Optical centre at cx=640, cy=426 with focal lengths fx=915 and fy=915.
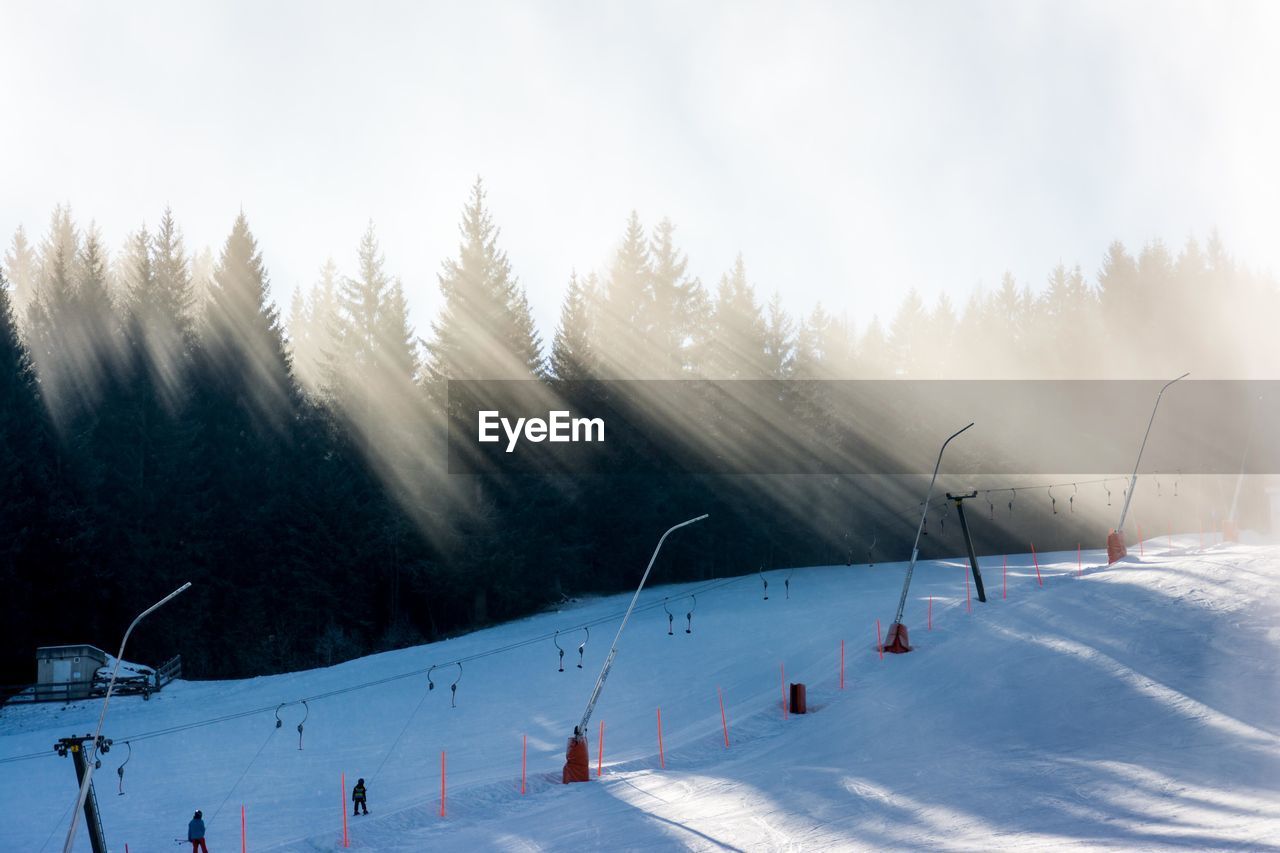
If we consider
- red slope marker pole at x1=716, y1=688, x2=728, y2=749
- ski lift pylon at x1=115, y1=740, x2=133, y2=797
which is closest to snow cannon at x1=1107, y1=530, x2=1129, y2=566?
red slope marker pole at x1=716, y1=688, x2=728, y2=749

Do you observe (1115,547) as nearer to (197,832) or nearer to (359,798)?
(359,798)

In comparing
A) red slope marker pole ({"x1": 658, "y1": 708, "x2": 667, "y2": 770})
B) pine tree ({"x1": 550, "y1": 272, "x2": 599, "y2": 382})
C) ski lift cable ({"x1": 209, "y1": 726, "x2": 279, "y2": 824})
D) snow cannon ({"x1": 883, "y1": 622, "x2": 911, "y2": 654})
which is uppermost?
pine tree ({"x1": 550, "y1": 272, "x2": 599, "y2": 382})

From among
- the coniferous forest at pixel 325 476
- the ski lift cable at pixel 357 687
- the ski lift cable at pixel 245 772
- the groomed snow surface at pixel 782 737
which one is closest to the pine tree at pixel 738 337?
the coniferous forest at pixel 325 476

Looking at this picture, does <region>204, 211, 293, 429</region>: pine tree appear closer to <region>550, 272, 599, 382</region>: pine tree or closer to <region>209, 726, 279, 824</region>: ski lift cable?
<region>550, 272, 599, 382</region>: pine tree

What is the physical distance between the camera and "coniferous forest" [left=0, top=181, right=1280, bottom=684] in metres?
46.2

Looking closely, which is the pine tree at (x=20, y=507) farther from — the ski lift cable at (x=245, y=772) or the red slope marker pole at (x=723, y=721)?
the red slope marker pole at (x=723, y=721)

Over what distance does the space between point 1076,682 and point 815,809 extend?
46.4 ft

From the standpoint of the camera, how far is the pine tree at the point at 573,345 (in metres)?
56.5

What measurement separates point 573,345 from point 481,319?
6.35 metres

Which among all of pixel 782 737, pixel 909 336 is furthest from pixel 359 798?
pixel 909 336

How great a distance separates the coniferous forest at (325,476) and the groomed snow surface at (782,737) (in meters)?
8.30

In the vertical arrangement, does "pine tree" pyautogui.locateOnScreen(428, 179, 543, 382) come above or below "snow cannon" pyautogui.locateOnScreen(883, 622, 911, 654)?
above

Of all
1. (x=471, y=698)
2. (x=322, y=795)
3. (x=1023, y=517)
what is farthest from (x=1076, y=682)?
(x=1023, y=517)

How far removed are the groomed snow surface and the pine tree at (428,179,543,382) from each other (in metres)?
15.5
